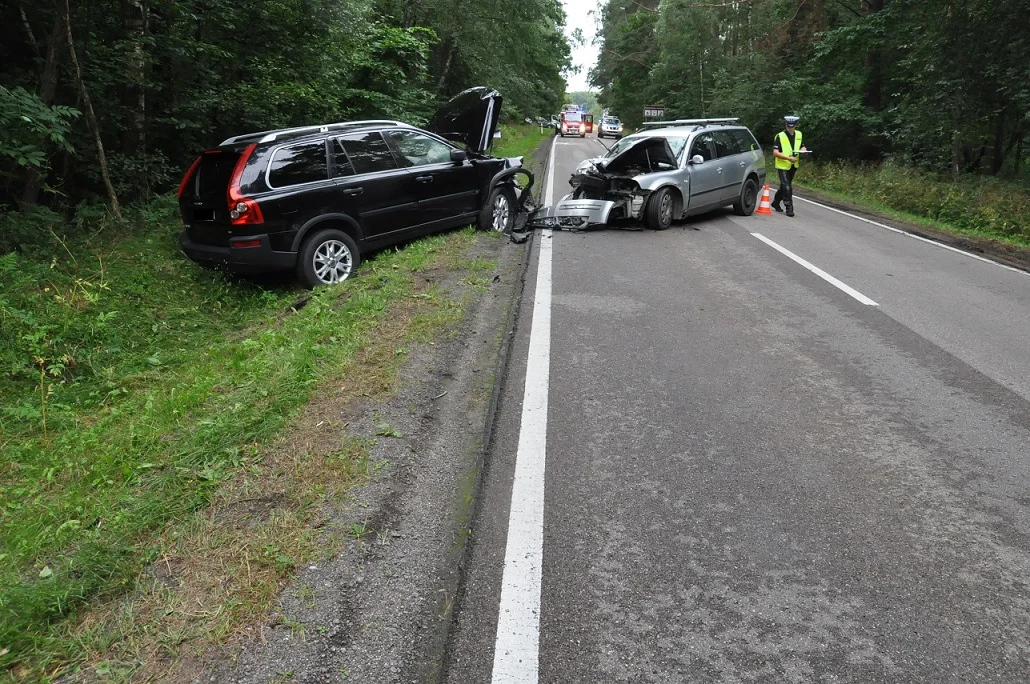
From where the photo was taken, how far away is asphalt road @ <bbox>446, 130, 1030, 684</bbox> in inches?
107

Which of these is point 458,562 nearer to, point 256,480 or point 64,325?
point 256,480

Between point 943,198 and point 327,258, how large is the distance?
553 inches

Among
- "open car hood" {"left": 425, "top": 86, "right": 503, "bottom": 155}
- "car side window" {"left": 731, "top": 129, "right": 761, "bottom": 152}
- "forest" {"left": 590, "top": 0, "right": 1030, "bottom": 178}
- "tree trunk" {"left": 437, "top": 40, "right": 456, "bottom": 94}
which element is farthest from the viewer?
"tree trunk" {"left": 437, "top": 40, "right": 456, "bottom": 94}

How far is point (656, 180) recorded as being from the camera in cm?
1150

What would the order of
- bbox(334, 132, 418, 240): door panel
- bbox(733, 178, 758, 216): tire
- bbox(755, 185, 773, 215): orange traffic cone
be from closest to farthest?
bbox(334, 132, 418, 240): door panel < bbox(733, 178, 758, 216): tire < bbox(755, 185, 773, 215): orange traffic cone

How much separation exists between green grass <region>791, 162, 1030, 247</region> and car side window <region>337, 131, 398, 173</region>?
10.9 meters

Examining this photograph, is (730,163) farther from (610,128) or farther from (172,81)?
(610,128)

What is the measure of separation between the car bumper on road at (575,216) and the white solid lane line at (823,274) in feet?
8.39

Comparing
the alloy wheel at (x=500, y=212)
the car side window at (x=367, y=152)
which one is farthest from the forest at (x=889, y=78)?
the car side window at (x=367, y=152)

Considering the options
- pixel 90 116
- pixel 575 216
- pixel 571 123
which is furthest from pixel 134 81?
pixel 571 123

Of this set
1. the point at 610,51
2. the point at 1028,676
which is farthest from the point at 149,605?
the point at 610,51

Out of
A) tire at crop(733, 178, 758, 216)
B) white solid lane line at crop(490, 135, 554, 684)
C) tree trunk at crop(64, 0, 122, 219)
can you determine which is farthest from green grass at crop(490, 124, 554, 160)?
white solid lane line at crop(490, 135, 554, 684)

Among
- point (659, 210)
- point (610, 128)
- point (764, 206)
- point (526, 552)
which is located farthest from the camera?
point (610, 128)

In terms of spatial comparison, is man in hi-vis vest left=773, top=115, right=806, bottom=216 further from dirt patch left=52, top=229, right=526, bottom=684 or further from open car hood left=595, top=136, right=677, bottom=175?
dirt patch left=52, top=229, right=526, bottom=684
